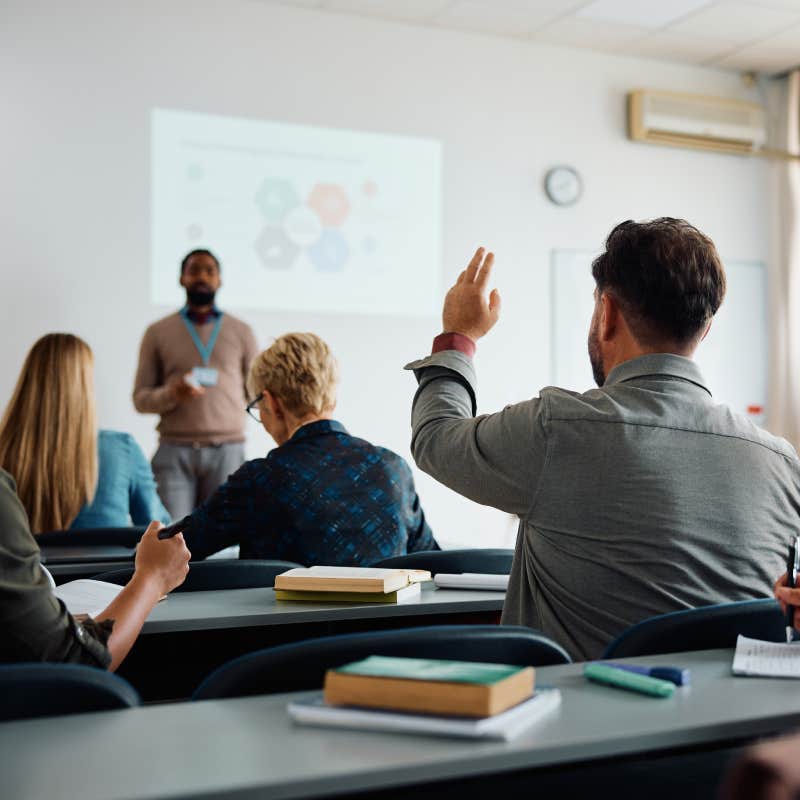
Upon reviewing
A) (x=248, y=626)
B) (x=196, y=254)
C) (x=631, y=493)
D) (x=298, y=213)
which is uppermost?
(x=298, y=213)

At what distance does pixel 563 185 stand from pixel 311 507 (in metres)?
4.81

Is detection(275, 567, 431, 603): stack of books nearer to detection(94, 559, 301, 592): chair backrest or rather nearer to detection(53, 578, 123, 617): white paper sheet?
detection(94, 559, 301, 592): chair backrest

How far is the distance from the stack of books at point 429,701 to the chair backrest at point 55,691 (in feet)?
0.77

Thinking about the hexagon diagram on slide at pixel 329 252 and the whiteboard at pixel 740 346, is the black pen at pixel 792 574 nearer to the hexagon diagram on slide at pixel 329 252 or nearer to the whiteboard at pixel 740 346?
the hexagon diagram on slide at pixel 329 252

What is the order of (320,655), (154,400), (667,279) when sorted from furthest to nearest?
1. (154,400)
2. (667,279)
3. (320,655)

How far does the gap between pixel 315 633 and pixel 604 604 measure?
29.6 inches

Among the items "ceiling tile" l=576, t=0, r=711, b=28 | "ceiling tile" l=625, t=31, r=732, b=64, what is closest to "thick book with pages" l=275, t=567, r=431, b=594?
"ceiling tile" l=576, t=0, r=711, b=28

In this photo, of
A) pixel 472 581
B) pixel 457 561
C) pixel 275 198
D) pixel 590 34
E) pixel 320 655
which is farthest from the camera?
pixel 590 34

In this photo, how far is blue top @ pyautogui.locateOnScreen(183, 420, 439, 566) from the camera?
8.91 ft

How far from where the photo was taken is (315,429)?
2.88 m

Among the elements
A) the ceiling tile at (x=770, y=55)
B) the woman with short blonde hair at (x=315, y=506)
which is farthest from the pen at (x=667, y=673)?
the ceiling tile at (x=770, y=55)

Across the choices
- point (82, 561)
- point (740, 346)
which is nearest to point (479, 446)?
point (82, 561)

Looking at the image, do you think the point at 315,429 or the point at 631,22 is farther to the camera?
the point at 631,22

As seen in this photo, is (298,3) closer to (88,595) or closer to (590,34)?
(590,34)
